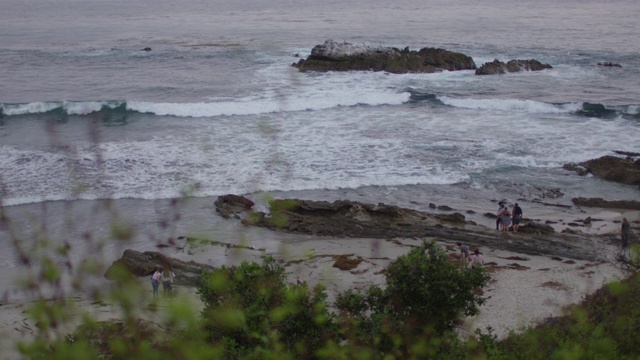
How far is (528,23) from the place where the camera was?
6544 cm

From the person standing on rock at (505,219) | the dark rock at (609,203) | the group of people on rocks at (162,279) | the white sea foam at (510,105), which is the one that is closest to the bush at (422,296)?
the group of people on rocks at (162,279)

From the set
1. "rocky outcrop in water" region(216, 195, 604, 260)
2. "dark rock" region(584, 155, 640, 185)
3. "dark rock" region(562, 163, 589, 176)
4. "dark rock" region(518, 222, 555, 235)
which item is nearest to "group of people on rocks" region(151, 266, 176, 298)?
"rocky outcrop in water" region(216, 195, 604, 260)

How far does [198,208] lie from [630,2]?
88376 mm

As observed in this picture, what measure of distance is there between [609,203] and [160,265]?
1319cm

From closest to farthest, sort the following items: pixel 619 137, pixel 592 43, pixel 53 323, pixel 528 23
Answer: pixel 53 323 < pixel 619 137 < pixel 592 43 < pixel 528 23

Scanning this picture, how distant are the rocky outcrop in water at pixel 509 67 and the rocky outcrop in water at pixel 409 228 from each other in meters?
24.9

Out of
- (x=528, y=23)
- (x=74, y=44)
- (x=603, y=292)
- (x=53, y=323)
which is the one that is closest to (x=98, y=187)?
(x=603, y=292)

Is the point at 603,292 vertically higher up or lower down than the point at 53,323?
lower down

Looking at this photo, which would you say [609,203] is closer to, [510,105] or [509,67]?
[510,105]

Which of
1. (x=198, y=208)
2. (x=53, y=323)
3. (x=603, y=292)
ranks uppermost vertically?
(x=53, y=323)

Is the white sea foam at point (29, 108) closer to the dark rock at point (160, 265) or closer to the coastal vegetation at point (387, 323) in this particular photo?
the dark rock at point (160, 265)

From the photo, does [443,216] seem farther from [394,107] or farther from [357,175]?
[394,107]

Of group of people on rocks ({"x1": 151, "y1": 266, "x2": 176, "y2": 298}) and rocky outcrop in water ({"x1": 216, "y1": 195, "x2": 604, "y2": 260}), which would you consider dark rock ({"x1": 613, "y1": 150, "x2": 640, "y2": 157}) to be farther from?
group of people on rocks ({"x1": 151, "y1": 266, "x2": 176, "y2": 298})

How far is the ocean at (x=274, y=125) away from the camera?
18.7 m
